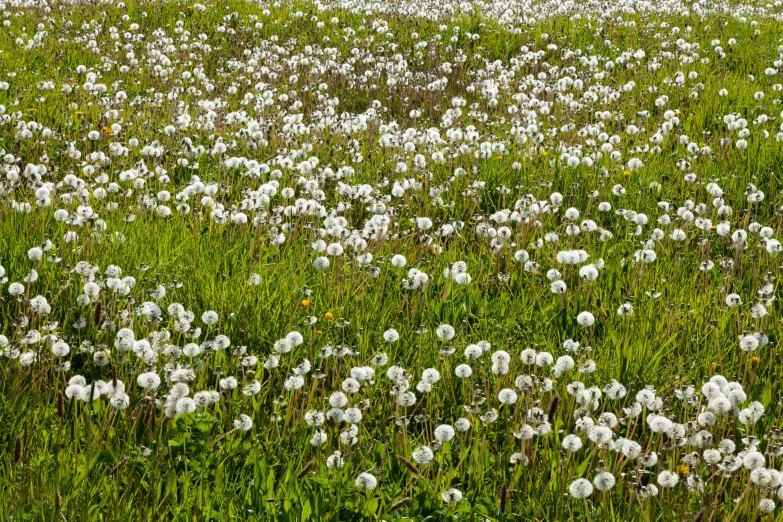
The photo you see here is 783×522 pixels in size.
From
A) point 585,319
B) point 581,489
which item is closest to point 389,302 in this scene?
point 585,319

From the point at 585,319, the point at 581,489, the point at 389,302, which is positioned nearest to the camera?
the point at 581,489

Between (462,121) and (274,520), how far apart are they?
5.61 metres

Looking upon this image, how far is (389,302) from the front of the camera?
393cm

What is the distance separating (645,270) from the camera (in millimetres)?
4344

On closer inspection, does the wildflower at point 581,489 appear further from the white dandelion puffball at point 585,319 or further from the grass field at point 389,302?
the white dandelion puffball at point 585,319

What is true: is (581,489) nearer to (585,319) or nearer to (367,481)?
(367,481)

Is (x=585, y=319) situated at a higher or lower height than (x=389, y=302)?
higher

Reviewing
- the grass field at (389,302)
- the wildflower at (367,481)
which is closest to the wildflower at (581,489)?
the grass field at (389,302)

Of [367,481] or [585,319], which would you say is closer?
[367,481]

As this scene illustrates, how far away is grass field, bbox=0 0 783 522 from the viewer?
258cm

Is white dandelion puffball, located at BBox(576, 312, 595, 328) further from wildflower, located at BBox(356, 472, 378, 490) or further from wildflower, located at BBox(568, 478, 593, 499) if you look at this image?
wildflower, located at BBox(356, 472, 378, 490)

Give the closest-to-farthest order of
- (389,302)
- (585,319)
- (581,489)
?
(581,489), (585,319), (389,302)

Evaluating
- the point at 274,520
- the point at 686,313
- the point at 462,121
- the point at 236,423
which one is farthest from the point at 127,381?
the point at 462,121

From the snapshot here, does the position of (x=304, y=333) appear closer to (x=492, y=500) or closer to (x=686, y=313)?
(x=492, y=500)
